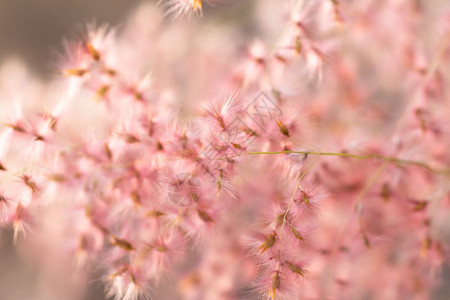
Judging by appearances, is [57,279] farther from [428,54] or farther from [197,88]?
[428,54]

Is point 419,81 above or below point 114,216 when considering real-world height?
above

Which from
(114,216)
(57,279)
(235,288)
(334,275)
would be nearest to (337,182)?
(334,275)

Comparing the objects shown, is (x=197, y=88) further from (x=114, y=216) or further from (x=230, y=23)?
(x=114, y=216)

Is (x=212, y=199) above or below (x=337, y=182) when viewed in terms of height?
below

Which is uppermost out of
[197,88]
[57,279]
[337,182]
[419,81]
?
[419,81]

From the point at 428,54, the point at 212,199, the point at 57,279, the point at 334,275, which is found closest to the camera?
the point at 212,199

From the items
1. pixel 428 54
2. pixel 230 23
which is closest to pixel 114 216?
pixel 230 23

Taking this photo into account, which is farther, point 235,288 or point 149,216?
point 235,288

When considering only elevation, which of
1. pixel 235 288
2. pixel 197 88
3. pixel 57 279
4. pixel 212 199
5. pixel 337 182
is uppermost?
pixel 197 88

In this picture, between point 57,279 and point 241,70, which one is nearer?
point 241,70

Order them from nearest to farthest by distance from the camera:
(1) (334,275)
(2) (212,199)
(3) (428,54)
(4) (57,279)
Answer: (2) (212,199) → (1) (334,275) → (3) (428,54) → (4) (57,279)
